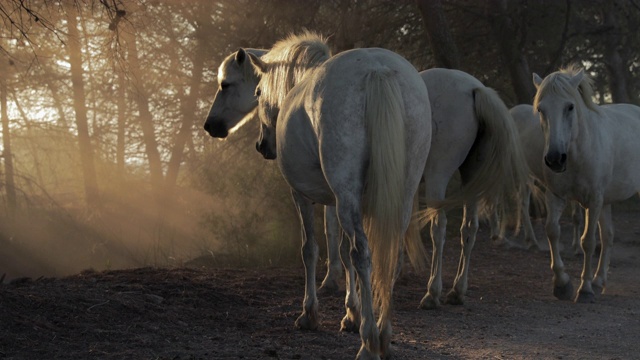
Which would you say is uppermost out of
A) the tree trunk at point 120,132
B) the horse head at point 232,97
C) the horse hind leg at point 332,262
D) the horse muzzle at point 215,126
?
the tree trunk at point 120,132

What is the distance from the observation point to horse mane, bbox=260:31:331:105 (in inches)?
243

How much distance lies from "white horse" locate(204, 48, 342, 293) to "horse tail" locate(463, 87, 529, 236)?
149cm

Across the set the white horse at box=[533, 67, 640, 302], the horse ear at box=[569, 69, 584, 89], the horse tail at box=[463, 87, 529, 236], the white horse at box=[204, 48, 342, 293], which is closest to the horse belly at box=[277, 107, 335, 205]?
the horse tail at box=[463, 87, 529, 236]

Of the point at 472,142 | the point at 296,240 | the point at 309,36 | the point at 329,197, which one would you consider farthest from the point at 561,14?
the point at 329,197

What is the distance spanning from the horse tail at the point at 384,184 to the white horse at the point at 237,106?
2.81 meters

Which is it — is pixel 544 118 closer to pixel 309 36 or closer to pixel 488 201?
pixel 488 201

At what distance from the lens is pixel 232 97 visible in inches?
301

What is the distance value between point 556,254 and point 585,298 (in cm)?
54

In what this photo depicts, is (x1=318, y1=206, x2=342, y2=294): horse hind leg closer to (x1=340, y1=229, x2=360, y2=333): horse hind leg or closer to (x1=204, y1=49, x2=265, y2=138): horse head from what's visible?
(x1=204, y1=49, x2=265, y2=138): horse head

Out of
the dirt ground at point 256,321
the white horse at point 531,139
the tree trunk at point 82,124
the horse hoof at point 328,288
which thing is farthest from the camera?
the tree trunk at point 82,124

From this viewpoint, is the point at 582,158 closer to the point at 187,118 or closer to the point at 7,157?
the point at 187,118

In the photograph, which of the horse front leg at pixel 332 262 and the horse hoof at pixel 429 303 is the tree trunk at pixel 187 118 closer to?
the horse front leg at pixel 332 262

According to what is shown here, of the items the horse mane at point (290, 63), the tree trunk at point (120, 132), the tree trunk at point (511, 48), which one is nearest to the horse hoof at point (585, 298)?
the horse mane at point (290, 63)

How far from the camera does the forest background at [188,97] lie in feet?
40.9
